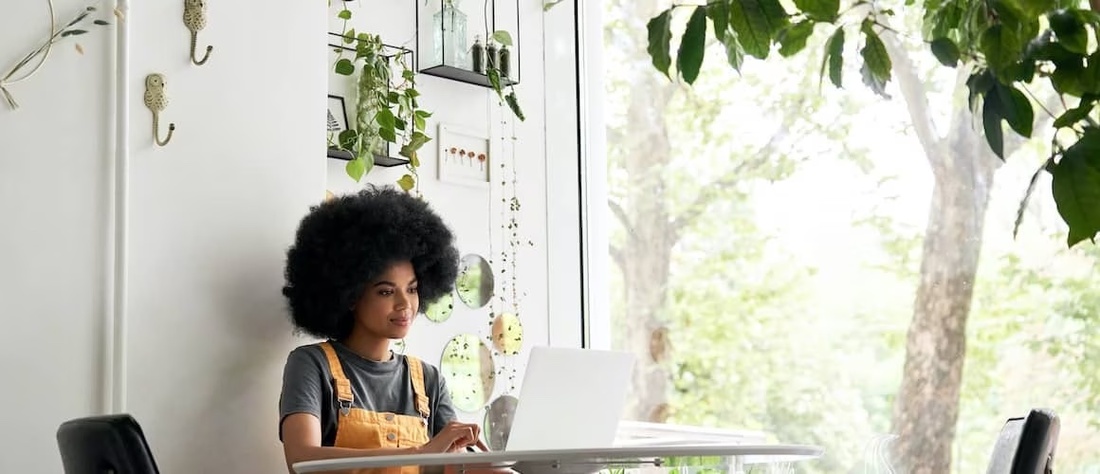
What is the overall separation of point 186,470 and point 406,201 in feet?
2.69

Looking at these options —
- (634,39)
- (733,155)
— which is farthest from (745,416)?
(634,39)

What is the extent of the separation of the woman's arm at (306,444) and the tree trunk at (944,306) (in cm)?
181

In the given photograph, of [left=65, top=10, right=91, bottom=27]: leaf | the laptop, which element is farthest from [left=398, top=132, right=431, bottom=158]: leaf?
the laptop

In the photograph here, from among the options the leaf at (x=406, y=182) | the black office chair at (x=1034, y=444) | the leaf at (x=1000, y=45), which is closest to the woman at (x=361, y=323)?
the leaf at (x=406, y=182)

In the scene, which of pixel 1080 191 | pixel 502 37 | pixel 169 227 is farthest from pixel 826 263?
pixel 1080 191

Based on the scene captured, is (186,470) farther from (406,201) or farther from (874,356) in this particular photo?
(874,356)

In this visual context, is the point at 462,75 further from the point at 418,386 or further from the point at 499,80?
the point at 418,386

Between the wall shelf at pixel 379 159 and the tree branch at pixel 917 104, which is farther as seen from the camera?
the tree branch at pixel 917 104

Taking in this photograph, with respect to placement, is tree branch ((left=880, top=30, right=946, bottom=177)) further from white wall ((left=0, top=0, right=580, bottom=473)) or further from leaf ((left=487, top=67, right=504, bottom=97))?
white wall ((left=0, top=0, right=580, bottom=473))

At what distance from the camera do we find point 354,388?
107 inches

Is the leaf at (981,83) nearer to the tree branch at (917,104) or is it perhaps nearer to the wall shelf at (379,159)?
the wall shelf at (379,159)

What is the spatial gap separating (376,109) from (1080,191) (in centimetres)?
→ 261

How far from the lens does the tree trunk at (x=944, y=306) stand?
3596 millimetres

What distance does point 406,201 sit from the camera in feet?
9.67
